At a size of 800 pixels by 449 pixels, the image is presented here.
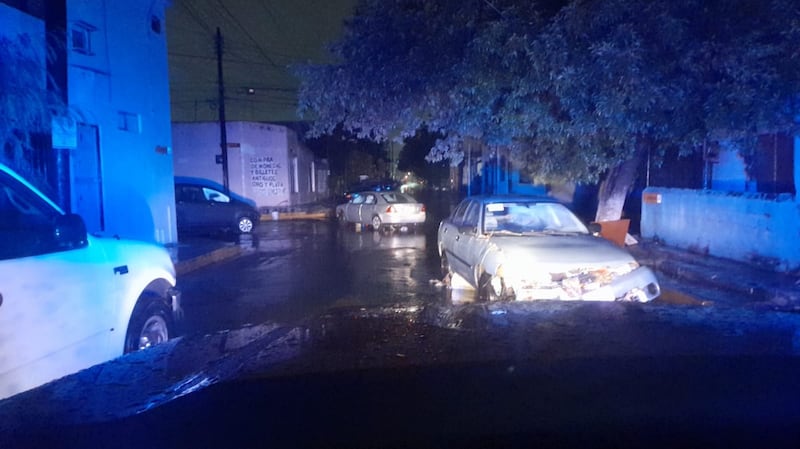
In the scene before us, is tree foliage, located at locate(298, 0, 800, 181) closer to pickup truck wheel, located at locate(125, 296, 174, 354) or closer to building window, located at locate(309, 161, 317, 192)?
pickup truck wheel, located at locate(125, 296, 174, 354)

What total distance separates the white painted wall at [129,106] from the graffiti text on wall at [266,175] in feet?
57.4

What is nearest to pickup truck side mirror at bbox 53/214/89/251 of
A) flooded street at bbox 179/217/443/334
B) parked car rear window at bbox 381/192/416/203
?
flooded street at bbox 179/217/443/334

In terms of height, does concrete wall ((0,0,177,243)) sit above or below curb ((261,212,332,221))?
above

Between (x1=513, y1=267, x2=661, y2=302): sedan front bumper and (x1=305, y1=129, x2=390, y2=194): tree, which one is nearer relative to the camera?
(x1=513, y1=267, x2=661, y2=302): sedan front bumper

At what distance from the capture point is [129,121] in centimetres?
1627

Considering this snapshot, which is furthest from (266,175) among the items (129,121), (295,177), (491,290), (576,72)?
(491,290)

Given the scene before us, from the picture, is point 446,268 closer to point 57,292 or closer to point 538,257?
point 538,257

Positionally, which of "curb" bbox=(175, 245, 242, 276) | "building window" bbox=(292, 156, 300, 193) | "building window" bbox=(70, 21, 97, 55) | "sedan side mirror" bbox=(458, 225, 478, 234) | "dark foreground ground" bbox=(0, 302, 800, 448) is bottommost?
"curb" bbox=(175, 245, 242, 276)

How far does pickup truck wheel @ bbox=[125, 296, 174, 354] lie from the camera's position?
19.4 feet

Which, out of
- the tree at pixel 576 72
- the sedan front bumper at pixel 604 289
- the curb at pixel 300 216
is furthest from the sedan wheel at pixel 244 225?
the sedan front bumper at pixel 604 289

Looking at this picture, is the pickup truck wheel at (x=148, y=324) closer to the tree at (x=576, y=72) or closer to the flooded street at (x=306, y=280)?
the flooded street at (x=306, y=280)

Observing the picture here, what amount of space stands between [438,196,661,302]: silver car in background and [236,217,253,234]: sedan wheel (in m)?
14.6

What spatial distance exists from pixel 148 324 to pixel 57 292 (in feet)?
4.78

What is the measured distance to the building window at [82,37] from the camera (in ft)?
45.5
